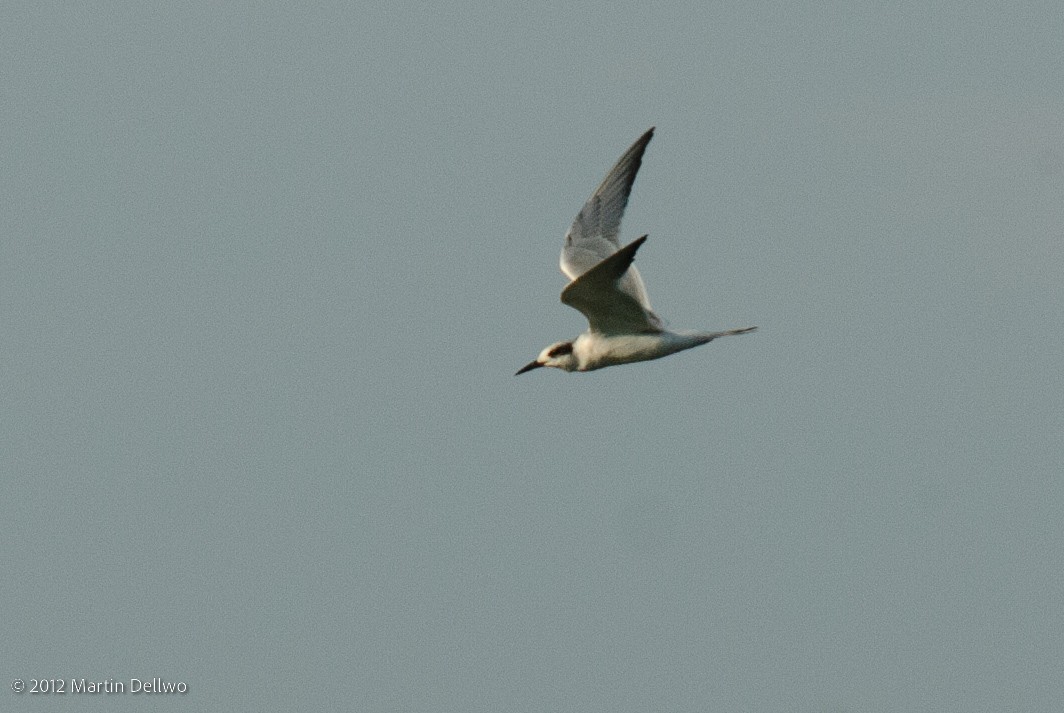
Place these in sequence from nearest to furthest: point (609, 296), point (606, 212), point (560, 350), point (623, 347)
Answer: point (609, 296)
point (623, 347)
point (560, 350)
point (606, 212)

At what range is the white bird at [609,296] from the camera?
20281 millimetres

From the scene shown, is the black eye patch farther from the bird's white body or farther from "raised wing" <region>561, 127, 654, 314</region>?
"raised wing" <region>561, 127, 654, 314</region>

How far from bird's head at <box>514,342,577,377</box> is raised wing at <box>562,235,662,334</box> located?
2.63 ft

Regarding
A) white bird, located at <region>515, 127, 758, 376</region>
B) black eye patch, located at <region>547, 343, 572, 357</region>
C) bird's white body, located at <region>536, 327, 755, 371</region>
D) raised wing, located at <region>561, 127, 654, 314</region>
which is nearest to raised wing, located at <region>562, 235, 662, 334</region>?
white bird, located at <region>515, 127, 758, 376</region>

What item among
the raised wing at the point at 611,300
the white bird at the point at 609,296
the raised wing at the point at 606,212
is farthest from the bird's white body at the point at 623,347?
the raised wing at the point at 606,212

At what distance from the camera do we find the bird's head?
22562 mm

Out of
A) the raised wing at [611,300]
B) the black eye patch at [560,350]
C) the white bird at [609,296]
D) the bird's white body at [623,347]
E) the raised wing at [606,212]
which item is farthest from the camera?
the raised wing at [606,212]

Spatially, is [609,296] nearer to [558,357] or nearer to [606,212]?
[558,357]

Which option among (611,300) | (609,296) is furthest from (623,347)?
(609,296)

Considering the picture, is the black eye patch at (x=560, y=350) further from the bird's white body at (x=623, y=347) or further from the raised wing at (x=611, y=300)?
the raised wing at (x=611, y=300)

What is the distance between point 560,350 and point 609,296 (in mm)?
2194

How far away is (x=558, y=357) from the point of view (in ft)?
74.6

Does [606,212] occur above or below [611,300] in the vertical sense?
above

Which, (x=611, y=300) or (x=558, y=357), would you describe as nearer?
(x=611, y=300)
